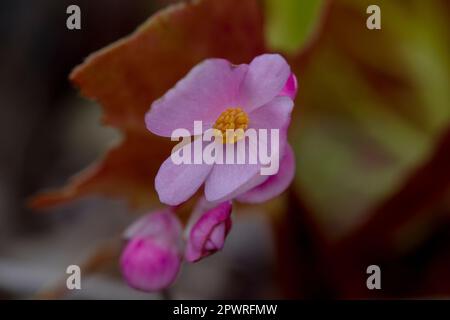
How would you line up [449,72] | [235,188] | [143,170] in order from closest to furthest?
1. [235,188]
2. [143,170]
3. [449,72]

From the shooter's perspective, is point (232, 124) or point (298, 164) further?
point (298, 164)

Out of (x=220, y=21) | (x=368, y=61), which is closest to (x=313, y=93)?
(x=368, y=61)

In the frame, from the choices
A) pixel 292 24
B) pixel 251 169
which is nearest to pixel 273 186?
pixel 251 169

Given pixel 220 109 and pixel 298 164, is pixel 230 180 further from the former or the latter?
pixel 298 164

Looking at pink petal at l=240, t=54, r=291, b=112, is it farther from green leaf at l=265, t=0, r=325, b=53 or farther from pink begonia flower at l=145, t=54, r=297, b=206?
green leaf at l=265, t=0, r=325, b=53

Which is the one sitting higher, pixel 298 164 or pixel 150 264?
pixel 298 164

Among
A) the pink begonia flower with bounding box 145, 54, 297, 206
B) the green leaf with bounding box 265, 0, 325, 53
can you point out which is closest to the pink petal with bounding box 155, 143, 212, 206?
the pink begonia flower with bounding box 145, 54, 297, 206

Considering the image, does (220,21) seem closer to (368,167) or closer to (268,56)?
(268,56)

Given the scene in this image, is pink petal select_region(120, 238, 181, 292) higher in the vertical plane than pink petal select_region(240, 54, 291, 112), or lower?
lower
